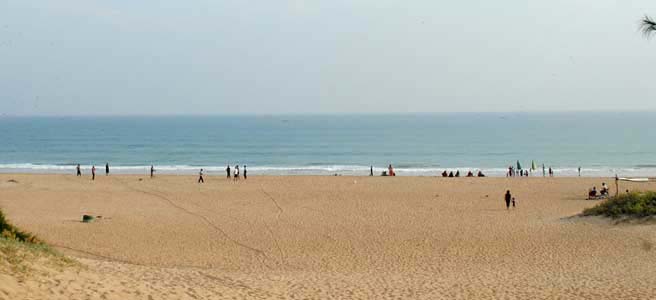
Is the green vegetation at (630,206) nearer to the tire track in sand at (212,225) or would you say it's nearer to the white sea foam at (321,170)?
the tire track in sand at (212,225)

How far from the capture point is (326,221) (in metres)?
23.3

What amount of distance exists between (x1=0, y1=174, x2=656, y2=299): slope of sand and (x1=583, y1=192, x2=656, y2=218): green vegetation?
2.07 feet

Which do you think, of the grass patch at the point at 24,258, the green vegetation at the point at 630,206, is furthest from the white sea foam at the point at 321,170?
the grass patch at the point at 24,258

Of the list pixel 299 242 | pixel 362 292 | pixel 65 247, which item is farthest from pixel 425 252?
pixel 65 247

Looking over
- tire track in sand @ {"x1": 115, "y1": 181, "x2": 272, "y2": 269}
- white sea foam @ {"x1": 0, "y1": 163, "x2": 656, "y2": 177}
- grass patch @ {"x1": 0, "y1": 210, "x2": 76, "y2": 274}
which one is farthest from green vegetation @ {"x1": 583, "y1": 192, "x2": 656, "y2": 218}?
white sea foam @ {"x1": 0, "y1": 163, "x2": 656, "y2": 177}

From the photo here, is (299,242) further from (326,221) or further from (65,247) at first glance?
(65,247)

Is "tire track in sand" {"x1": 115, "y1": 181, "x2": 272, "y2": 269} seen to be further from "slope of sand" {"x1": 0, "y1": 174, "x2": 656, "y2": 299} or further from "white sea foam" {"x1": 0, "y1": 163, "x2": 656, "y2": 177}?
"white sea foam" {"x1": 0, "y1": 163, "x2": 656, "y2": 177}

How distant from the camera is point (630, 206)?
1988cm

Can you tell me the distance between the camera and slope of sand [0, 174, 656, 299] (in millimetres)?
12047

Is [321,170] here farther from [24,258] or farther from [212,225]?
[24,258]

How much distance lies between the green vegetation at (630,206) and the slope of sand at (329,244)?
24.8 inches

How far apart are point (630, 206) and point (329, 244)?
959 cm

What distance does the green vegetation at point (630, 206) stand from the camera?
765 inches

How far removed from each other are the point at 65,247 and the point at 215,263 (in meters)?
4.97
